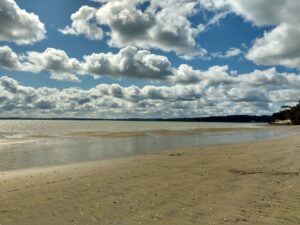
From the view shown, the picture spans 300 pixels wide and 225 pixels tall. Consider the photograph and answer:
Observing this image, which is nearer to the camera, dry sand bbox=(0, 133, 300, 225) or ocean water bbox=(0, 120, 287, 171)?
dry sand bbox=(0, 133, 300, 225)

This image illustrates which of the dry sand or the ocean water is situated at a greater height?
the dry sand

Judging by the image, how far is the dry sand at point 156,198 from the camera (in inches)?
373

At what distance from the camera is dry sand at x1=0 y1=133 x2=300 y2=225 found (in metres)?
9.48

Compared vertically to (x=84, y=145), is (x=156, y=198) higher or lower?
higher

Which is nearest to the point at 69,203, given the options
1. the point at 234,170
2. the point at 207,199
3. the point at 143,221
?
the point at 143,221

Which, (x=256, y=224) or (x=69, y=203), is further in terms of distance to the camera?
(x=69, y=203)

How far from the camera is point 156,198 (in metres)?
11.6

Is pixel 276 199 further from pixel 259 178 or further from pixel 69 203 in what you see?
pixel 69 203

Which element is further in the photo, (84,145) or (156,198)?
(84,145)

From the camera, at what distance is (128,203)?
1109cm

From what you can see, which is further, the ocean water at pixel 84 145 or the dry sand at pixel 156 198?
the ocean water at pixel 84 145

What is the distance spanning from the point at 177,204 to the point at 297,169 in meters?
8.79

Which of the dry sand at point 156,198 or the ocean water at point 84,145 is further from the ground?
the dry sand at point 156,198

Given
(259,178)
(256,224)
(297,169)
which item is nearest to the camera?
(256,224)
